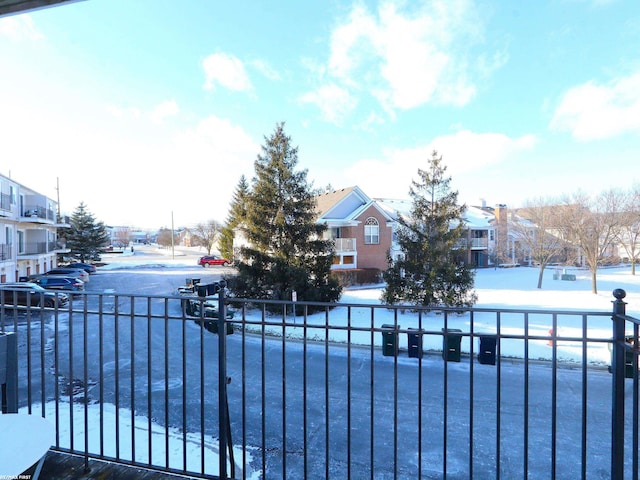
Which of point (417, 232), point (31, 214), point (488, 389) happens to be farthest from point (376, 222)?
point (31, 214)

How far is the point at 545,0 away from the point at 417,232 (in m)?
9.18

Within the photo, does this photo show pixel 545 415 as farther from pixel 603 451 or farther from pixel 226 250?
pixel 226 250

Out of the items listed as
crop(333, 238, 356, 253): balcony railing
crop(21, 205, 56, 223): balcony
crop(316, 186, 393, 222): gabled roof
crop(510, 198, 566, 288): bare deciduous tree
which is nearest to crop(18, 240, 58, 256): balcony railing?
crop(21, 205, 56, 223): balcony

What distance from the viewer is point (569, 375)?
30.1 ft

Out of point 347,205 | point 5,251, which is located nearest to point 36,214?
point 5,251

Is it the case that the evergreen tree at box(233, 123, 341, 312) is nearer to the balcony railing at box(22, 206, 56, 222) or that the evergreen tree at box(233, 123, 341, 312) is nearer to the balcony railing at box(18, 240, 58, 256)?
the balcony railing at box(18, 240, 58, 256)

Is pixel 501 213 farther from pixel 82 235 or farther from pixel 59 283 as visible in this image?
pixel 82 235

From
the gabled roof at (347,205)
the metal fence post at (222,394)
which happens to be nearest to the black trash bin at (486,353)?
the metal fence post at (222,394)

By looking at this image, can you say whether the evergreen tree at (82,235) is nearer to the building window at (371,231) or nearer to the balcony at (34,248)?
the balcony at (34,248)

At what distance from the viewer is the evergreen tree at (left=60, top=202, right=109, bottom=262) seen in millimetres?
38875

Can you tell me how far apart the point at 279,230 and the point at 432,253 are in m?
6.70

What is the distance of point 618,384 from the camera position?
2.13 metres

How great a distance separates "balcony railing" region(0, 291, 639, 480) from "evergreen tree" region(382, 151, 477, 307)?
3.91 meters

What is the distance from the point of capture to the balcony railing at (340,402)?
253 cm
